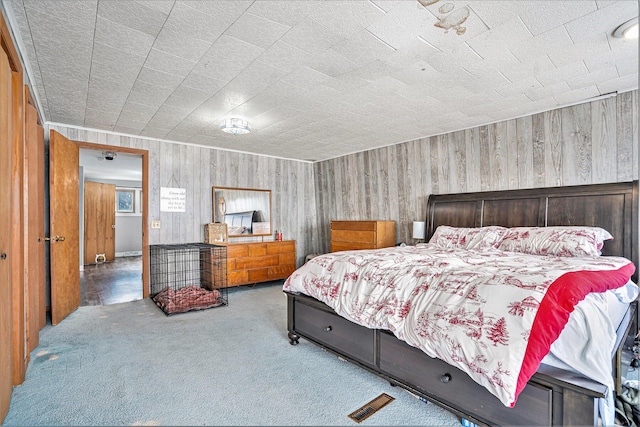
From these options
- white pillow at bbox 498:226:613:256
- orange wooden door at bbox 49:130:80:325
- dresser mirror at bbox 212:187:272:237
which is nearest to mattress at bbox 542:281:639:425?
white pillow at bbox 498:226:613:256

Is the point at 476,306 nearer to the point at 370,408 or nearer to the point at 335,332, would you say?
the point at 370,408

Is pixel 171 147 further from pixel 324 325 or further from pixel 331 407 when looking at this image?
pixel 331 407

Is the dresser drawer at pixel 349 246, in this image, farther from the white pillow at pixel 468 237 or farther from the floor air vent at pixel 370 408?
the floor air vent at pixel 370 408

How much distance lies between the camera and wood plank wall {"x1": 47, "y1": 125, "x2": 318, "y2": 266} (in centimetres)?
464

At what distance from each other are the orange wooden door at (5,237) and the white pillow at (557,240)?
13.1 ft

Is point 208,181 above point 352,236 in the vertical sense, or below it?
above

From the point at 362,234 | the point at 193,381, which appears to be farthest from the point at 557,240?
the point at 193,381

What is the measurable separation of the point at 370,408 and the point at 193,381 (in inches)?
48.0

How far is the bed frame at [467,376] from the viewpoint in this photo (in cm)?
138

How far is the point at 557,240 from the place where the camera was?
2.96m

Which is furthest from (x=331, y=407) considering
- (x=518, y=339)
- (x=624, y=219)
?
(x=624, y=219)

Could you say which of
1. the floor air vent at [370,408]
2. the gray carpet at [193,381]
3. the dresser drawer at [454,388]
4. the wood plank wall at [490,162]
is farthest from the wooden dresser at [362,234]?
the floor air vent at [370,408]

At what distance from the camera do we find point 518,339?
4.62 ft

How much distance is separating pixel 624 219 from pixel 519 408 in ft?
8.44
